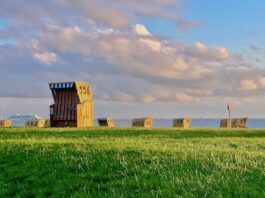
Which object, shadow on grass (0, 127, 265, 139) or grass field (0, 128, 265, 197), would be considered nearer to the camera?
grass field (0, 128, 265, 197)

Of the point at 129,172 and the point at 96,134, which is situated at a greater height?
the point at 96,134

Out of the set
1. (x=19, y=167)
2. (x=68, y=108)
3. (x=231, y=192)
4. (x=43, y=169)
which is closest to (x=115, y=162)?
(x=43, y=169)

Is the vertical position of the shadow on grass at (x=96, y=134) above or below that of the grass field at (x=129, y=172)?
above

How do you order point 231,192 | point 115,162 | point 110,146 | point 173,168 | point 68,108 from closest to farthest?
point 231,192
point 173,168
point 115,162
point 110,146
point 68,108

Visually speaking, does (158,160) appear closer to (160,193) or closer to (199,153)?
(199,153)

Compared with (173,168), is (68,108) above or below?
above

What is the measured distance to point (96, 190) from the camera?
8570mm

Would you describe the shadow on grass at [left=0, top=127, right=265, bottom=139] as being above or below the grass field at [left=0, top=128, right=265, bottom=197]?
above

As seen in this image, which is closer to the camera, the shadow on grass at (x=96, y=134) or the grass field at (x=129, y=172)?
the grass field at (x=129, y=172)

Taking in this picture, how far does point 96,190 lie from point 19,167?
8.80 ft

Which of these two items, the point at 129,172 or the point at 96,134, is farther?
the point at 96,134

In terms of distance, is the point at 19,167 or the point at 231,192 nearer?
the point at 231,192

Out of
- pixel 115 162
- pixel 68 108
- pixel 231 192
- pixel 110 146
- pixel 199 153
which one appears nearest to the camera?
pixel 231 192

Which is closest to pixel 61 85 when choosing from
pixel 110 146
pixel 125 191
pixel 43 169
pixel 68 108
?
pixel 68 108
